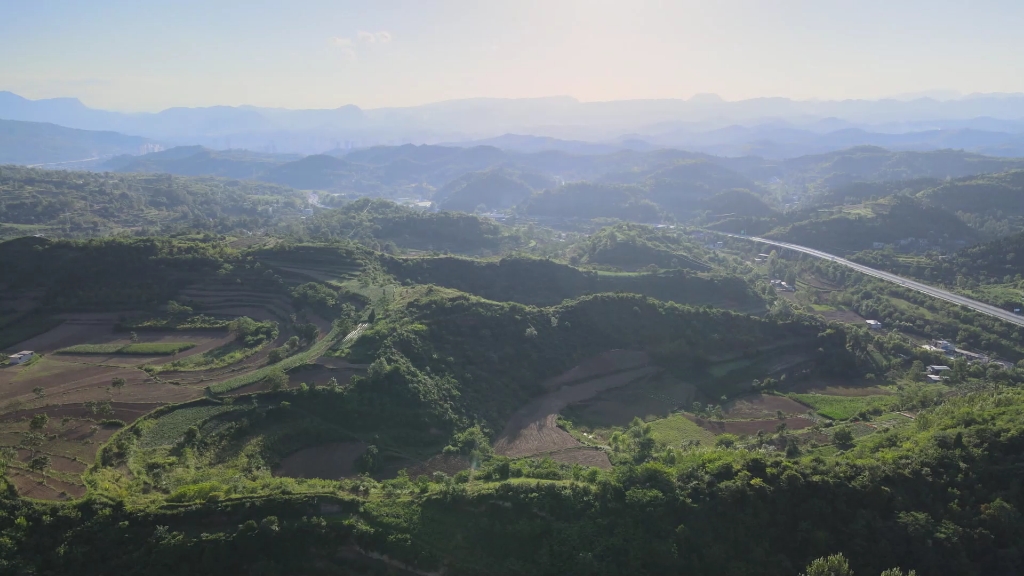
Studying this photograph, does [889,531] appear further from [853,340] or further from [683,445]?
[853,340]

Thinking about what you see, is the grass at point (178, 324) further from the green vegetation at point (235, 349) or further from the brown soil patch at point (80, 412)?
the brown soil patch at point (80, 412)

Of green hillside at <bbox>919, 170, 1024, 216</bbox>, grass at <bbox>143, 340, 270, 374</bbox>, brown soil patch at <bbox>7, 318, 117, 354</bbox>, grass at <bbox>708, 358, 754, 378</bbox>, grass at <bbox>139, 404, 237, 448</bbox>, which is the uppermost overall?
green hillside at <bbox>919, 170, 1024, 216</bbox>

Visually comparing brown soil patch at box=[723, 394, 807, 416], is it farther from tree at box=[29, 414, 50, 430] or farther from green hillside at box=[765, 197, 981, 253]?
green hillside at box=[765, 197, 981, 253]

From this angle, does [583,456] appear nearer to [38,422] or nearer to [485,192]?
[38,422]

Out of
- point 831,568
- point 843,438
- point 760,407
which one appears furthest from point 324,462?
point 760,407

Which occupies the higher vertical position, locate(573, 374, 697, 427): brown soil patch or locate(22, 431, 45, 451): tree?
locate(22, 431, 45, 451): tree

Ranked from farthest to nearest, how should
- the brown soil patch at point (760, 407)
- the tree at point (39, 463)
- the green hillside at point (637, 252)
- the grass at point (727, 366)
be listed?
the green hillside at point (637, 252) → the grass at point (727, 366) → the brown soil patch at point (760, 407) → the tree at point (39, 463)

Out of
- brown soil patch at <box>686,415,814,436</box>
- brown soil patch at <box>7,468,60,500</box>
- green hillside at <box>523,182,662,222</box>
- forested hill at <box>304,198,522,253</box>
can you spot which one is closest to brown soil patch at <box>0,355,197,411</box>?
brown soil patch at <box>7,468,60,500</box>

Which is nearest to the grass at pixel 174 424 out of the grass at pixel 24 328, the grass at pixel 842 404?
the grass at pixel 24 328
